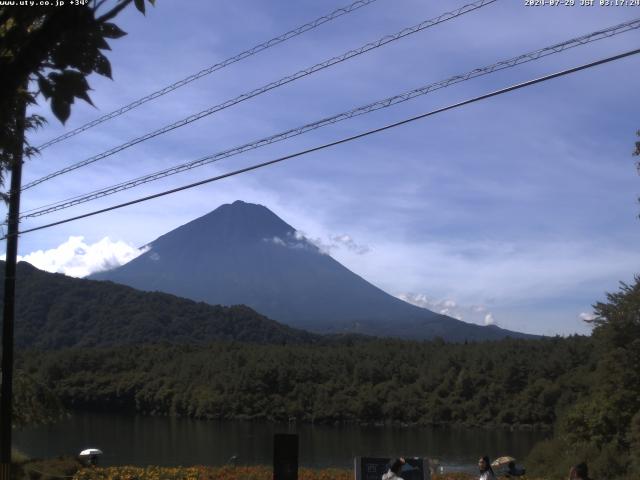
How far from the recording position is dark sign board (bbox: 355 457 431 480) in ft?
34.8

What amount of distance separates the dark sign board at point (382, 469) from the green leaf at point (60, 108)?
8.58m

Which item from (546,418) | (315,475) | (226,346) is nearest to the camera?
(315,475)

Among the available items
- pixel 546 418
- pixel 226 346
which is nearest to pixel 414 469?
pixel 546 418

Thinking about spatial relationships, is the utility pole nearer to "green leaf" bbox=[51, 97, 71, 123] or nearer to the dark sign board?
the dark sign board

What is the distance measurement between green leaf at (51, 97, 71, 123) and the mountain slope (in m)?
147

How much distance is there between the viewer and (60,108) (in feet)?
9.25

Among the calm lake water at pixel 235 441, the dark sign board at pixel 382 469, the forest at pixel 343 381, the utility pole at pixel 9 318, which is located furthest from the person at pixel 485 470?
the forest at pixel 343 381

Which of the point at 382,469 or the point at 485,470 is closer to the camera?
the point at 382,469

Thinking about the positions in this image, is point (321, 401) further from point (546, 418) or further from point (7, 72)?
point (7, 72)

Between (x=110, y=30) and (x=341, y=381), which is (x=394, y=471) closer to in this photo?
(x=110, y=30)

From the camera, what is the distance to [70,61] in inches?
112

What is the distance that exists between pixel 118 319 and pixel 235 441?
11017 centimetres

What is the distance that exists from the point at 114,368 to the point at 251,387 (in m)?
19.4

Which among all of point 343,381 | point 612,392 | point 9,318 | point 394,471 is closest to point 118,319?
point 343,381
